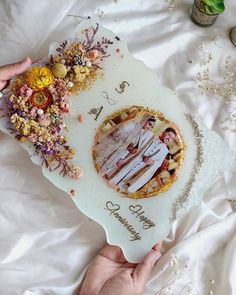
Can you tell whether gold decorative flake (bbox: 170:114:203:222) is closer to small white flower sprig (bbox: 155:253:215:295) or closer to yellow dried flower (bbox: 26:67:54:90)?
small white flower sprig (bbox: 155:253:215:295)

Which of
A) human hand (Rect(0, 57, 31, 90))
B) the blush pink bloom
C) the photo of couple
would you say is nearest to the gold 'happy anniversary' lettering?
the photo of couple

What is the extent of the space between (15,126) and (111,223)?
0.24 m

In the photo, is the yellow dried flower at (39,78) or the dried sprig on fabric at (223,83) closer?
the yellow dried flower at (39,78)

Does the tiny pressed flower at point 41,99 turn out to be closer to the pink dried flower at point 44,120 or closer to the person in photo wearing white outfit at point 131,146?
the pink dried flower at point 44,120

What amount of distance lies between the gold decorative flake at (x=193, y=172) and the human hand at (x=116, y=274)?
0.08 metres

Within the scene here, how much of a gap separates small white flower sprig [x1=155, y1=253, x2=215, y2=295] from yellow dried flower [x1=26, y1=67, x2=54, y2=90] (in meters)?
0.38

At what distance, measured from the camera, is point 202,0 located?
105 centimetres

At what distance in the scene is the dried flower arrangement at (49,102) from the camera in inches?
36.9

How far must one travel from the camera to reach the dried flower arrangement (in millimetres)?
936

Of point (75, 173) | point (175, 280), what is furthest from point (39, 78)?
point (175, 280)

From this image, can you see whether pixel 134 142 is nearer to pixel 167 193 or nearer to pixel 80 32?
pixel 167 193

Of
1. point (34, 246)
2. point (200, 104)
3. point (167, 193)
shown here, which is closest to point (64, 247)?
point (34, 246)


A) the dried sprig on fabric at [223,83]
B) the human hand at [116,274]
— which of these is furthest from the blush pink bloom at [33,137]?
the dried sprig on fabric at [223,83]

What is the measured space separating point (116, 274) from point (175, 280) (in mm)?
108
